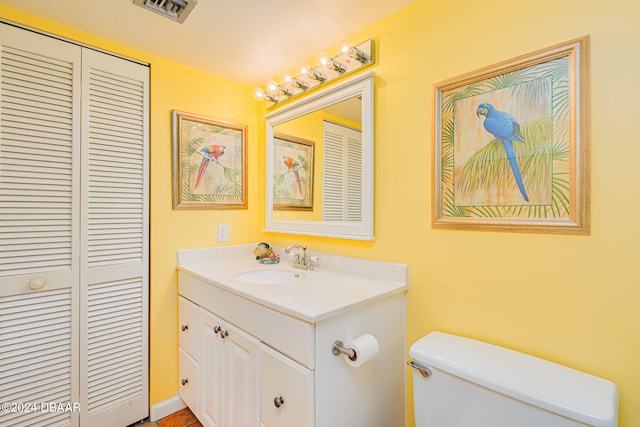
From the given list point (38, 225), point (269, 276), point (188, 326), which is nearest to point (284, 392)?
point (269, 276)

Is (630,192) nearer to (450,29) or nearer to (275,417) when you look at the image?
(450,29)

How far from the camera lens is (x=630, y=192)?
844mm

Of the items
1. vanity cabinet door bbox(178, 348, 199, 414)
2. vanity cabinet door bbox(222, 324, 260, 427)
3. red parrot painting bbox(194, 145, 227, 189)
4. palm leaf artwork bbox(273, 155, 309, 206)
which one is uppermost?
red parrot painting bbox(194, 145, 227, 189)

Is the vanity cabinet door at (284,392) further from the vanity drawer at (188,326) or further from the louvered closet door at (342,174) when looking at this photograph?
the louvered closet door at (342,174)

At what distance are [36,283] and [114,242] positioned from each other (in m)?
0.35

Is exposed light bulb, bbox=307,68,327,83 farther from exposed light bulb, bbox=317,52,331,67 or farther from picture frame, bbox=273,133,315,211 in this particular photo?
picture frame, bbox=273,133,315,211

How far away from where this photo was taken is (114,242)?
1.60 meters

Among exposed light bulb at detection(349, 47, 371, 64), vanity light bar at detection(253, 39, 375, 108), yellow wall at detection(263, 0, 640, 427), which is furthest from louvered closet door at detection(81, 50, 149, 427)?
yellow wall at detection(263, 0, 640, 427)

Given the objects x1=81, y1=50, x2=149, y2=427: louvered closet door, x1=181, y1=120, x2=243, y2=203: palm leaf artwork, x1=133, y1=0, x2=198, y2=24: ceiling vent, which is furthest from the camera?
x1=181, y1=120, x2=243, y2=203: palm leaf artwork

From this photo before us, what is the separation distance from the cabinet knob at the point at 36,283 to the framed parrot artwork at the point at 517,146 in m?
1.86

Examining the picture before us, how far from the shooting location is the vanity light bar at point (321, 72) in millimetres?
1451

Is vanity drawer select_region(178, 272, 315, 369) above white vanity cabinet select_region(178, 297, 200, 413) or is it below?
above

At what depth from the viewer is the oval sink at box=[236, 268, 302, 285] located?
1646 millimetres

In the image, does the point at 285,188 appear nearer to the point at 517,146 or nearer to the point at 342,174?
the point at 342,174
